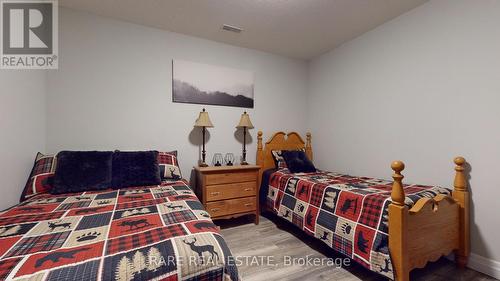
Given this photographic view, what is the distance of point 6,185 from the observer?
1492 mm

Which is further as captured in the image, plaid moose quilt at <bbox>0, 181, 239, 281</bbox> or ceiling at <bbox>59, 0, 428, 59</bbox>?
ceiling at <bbox>59, 0, 428, 59</bbox>

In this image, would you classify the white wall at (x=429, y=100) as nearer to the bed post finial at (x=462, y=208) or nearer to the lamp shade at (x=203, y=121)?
the bed post finial at (x=462, y=208)

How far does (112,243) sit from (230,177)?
62.0 inches

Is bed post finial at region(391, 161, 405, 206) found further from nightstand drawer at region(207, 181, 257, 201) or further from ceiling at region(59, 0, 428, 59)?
ceiling at region(59, 0, 428, 59)

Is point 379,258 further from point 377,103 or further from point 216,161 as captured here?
point 216,161

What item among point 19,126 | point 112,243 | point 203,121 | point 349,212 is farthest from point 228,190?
point 19,126

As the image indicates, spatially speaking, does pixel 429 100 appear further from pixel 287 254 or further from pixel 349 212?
pixel 287 254

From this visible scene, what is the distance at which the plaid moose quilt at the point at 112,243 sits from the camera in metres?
0.71

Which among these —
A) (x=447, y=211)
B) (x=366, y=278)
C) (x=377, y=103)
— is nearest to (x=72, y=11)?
(x=377, y=103)

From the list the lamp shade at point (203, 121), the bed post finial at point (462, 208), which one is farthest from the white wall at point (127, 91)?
the bed post finial at point (462, 208)

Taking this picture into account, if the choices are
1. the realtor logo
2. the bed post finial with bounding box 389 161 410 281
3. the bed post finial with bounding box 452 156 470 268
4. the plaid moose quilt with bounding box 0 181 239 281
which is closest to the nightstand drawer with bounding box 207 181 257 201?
the plaid moose quilt with bounding box 0 181 239 281

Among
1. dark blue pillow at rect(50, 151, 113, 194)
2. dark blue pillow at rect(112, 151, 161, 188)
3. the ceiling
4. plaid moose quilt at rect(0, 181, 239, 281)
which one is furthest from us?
the ceiling

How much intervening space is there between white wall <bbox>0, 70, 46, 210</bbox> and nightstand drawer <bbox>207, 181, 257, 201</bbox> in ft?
5.05

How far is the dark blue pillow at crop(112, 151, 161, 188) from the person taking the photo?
187 cm
